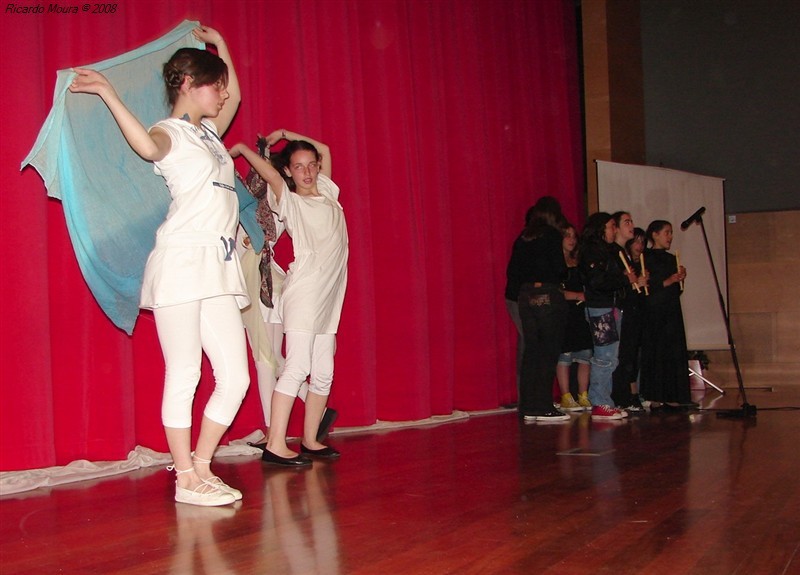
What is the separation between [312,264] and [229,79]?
Answer: 31.7 inches

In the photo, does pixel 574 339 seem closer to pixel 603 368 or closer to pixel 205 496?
pixel 603 368

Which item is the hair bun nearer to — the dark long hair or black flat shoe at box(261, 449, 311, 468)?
black flat shoe at box(261, 449, 311, 468)

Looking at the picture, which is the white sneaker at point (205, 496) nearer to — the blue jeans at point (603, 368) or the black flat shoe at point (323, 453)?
the black flat shoe at point (323, 453)

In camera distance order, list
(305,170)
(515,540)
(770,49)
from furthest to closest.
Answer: (770,49), (305,170), (515,540)

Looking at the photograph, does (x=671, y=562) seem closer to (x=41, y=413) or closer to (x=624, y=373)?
(x=41, y=413)

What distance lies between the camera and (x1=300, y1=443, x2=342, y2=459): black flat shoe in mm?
3564

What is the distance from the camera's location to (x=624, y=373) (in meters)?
5.41

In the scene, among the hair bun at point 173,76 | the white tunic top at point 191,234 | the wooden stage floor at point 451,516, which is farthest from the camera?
the hair bun at point 173,76

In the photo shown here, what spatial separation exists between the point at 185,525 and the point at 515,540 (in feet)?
2.96

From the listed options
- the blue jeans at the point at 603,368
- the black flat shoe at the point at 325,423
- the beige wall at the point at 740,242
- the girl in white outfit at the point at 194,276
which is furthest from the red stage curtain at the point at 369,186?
the girl in white outfit at the point at 194,276

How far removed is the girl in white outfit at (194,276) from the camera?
2584 millimetres

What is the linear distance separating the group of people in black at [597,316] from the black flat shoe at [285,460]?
77.5 inches

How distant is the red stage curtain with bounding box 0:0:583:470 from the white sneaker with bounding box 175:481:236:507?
2.79 feet

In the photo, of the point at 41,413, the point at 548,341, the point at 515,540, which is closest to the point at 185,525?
the point at 515,540
